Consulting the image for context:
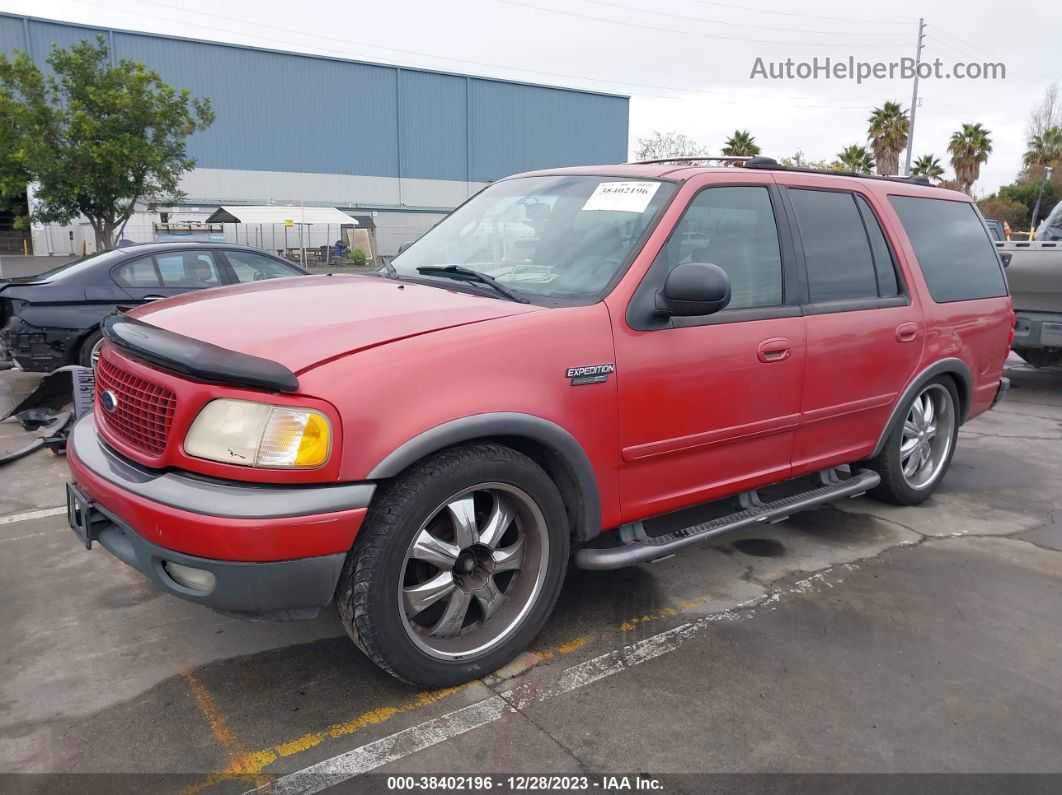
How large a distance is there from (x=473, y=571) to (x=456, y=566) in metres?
0.08

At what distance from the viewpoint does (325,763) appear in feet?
8.23

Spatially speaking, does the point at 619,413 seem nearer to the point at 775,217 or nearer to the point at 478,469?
the point at 478,469

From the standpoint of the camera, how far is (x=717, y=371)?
3398 millimetres

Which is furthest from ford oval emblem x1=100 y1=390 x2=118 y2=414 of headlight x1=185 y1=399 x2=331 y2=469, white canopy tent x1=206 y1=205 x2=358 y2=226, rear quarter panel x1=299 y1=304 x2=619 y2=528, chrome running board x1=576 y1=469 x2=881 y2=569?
white canopy tent x1=206 y1=205 x2=358 y2=226

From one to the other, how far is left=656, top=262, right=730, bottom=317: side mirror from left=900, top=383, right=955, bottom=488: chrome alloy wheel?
84.5 inches

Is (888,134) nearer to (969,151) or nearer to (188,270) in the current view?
(969,151)

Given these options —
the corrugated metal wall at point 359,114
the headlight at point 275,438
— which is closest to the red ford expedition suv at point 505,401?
the headlight at point 275,438

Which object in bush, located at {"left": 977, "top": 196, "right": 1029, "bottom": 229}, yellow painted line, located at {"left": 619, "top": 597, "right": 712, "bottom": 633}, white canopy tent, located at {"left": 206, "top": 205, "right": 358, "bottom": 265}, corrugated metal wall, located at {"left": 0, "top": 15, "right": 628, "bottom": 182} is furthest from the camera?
bush, located at {"left": 977, "top": 196, "right": 1029, "bottom": 229}

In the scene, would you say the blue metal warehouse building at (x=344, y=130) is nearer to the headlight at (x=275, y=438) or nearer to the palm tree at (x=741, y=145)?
the palm tree at (x=741, y=145)

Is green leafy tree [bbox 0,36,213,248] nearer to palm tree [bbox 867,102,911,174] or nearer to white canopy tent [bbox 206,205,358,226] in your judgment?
white canopy tent [bbox 206,205,358,226]

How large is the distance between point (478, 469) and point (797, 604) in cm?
180

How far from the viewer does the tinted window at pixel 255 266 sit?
27.4 ft

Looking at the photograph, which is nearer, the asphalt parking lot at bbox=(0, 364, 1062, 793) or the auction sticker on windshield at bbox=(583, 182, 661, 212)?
the asphalt parking lot at bbox=(0, 364, 1062, 793)

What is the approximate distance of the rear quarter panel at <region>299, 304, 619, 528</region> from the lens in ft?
8.16
